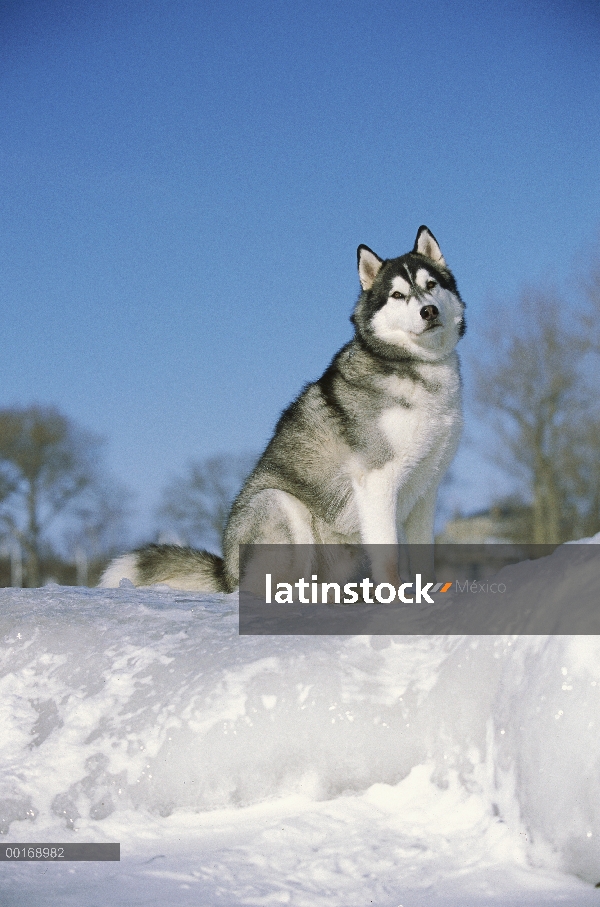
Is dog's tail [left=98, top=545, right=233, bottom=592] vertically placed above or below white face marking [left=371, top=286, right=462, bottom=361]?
below

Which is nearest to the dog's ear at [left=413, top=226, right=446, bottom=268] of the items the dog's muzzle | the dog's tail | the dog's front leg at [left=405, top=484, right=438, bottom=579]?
the dog's muzzle

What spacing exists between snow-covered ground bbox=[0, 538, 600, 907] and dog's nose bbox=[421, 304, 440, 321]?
2130 mm

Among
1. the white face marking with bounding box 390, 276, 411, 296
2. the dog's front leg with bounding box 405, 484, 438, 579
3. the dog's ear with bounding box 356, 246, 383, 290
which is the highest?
the dog's ear with bounding box 356, 246, 383, 290

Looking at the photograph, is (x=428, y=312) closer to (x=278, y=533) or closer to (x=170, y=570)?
(x=278, y=533)

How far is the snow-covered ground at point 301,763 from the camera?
2357mm

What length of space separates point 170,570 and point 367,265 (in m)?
2.52

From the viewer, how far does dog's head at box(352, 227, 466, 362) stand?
5.05 metres

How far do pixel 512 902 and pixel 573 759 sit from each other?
42 centimetres

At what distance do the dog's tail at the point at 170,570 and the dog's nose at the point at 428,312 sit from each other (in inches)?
86.7

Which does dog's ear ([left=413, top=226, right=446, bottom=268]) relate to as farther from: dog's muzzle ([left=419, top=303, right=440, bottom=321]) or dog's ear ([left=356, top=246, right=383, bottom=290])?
dog's muzzle ([left=419, top=303, right=440, bottom=321])

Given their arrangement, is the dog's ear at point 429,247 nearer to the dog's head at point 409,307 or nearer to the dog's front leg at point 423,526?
the dog's head at point 409,307

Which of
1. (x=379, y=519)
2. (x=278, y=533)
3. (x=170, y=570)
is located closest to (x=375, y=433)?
(x=379, y=519)

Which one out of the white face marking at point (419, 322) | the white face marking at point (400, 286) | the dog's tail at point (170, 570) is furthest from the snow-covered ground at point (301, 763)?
the white face marking at point (400, 286)

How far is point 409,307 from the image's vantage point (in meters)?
5.07
